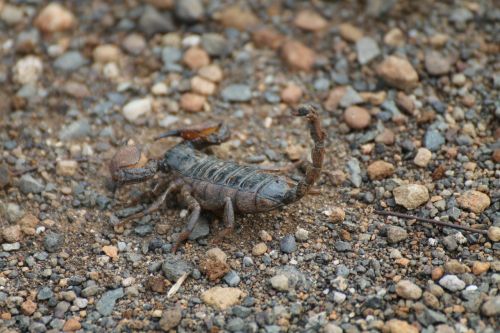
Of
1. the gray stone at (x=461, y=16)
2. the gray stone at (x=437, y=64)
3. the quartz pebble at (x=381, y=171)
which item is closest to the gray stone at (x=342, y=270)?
the quartz pebble at (x=381, y=171)

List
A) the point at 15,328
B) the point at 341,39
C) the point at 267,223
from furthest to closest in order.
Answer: the point at 341,39 < the point at 267,223 < the point at 15,328

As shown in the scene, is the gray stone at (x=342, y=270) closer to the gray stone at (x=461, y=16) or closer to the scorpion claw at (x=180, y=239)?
the scorpion claw at (x=180, y=239)

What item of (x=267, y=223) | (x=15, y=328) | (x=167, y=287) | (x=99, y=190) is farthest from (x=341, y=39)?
(x=15, y=328)

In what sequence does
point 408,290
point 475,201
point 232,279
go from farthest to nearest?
1. point 475,201
2. point 232,279
3. point 408,290

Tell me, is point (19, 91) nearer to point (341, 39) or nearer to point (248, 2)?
point (248, 2)

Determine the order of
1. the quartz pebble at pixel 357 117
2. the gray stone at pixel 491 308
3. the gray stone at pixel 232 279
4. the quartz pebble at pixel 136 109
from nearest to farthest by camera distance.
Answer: the gray stone at pixel 491 308 → the gray stone at pixel 232 279 → the quartz pebble at pixel 357 117 → the quartz pebble at pixel 136 109

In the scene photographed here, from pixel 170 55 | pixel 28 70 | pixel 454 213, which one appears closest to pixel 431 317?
pixel 454 213

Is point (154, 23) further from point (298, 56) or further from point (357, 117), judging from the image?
point (357, 117)
